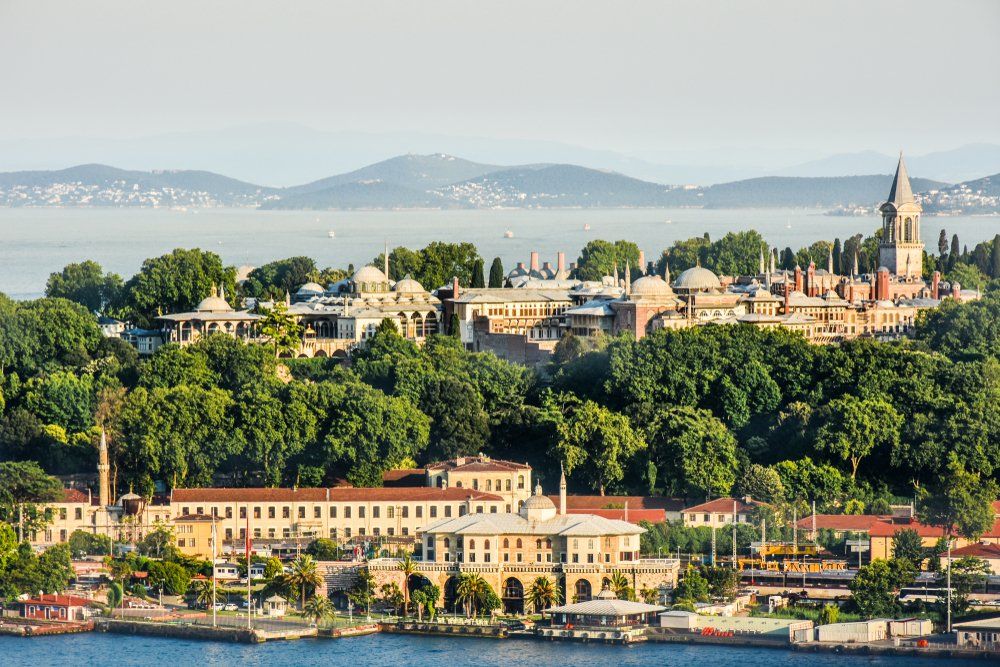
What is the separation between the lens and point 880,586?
45094 millimetres

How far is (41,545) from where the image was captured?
51062mm

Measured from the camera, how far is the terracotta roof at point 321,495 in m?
52.1

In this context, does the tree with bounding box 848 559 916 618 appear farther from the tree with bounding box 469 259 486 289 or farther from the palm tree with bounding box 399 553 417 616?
the tree with bounding box 469 259 486 289

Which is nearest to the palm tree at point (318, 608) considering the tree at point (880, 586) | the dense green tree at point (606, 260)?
the tree at point (880, 586)

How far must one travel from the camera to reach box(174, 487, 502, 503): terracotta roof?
52094 mm

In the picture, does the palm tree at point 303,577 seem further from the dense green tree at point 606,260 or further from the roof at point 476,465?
the dense green tree at point 606,260

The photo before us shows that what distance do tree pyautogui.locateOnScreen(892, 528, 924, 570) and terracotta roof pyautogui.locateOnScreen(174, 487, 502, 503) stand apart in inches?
344

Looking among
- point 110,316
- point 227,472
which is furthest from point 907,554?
point 110,316

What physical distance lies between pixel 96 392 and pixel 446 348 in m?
8.75

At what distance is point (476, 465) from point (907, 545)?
10219 millimetres

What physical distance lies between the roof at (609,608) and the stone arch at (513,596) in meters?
1.17

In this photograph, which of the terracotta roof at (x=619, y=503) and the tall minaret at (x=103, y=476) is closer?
the terracotta roof at (x=619, y=503)

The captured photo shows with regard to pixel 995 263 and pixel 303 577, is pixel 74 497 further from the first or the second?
pixel 995 263

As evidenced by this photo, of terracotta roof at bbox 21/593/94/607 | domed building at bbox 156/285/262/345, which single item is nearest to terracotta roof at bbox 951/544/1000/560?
terracotta roof at bbox 21/593/94/607
